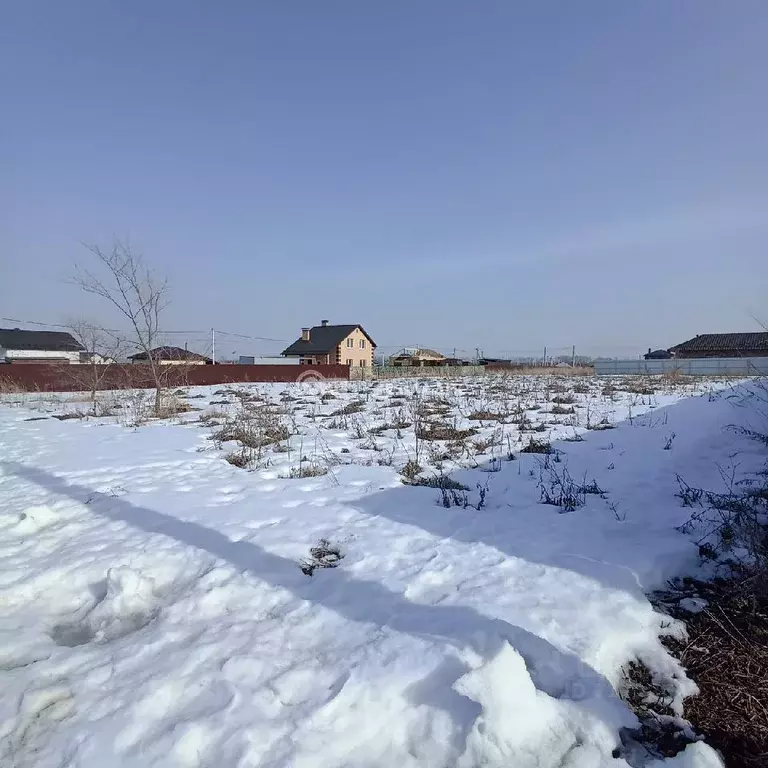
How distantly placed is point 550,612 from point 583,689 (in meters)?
0.49

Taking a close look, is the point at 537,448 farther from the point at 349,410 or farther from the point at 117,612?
the point at 349,410

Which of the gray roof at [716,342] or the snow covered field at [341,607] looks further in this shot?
the gray roof at [716,342]

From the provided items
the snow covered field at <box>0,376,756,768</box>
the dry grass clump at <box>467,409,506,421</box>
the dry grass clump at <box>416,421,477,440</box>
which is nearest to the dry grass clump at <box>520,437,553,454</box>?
the snow covered field at <box>0,376,756,768</box>

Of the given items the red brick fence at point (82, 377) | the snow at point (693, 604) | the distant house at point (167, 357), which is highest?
the distant house at point (167, 357)

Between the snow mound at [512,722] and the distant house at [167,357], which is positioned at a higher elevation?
the distant house at [167,357]

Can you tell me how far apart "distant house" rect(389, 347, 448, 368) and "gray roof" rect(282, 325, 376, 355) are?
19.9 ft

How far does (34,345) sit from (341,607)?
185ft

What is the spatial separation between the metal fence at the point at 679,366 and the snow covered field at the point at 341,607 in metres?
22.9

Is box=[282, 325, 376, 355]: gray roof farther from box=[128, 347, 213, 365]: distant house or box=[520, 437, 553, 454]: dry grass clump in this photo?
box=[520, 437, 553, 454]: dry grass clump

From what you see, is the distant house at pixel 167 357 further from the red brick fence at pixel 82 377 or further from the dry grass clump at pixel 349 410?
the dry grass clump at pixel 349 410

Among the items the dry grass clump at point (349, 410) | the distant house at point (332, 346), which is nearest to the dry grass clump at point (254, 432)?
the dry grass clump at point (349, 410)

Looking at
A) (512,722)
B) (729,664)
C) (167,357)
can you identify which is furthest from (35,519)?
(167,357)

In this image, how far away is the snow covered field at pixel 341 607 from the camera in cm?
159

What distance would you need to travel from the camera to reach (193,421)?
9.32 m
